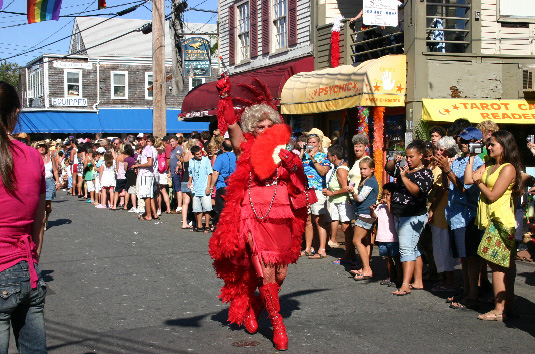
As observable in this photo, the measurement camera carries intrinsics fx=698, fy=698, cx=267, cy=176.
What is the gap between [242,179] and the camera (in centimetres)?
590

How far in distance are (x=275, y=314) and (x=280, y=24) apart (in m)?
15.8

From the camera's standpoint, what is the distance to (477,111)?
13.9 meters

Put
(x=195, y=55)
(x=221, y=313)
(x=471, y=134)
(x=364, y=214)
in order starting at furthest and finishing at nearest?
(x=195, y=55) < (x=364, y=214) < (x=471, y=134) < (x=221, y=313)

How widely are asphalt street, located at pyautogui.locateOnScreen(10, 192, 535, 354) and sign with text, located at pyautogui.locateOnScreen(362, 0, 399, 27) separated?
5.91 meters

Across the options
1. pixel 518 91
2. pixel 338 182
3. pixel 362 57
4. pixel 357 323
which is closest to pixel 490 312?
pixel 357 323

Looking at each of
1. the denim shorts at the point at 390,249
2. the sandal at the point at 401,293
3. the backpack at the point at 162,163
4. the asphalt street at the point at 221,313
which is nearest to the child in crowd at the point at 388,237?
the denim shorts at the point at 390,249

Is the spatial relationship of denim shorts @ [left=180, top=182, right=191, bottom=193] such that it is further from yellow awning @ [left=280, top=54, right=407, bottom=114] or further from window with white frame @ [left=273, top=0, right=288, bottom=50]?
window with white frame @ [left=273, top=0, right=288, bottom=50]

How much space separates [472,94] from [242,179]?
32.2 ft

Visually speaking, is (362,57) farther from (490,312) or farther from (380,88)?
(490,312)

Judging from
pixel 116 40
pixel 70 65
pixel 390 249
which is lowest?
pixel 390 249

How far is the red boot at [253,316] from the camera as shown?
6121mm

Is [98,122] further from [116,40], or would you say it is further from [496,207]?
[496,207]

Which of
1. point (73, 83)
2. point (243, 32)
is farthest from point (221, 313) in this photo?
point (73, 83)

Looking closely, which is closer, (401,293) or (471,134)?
(471,134)
